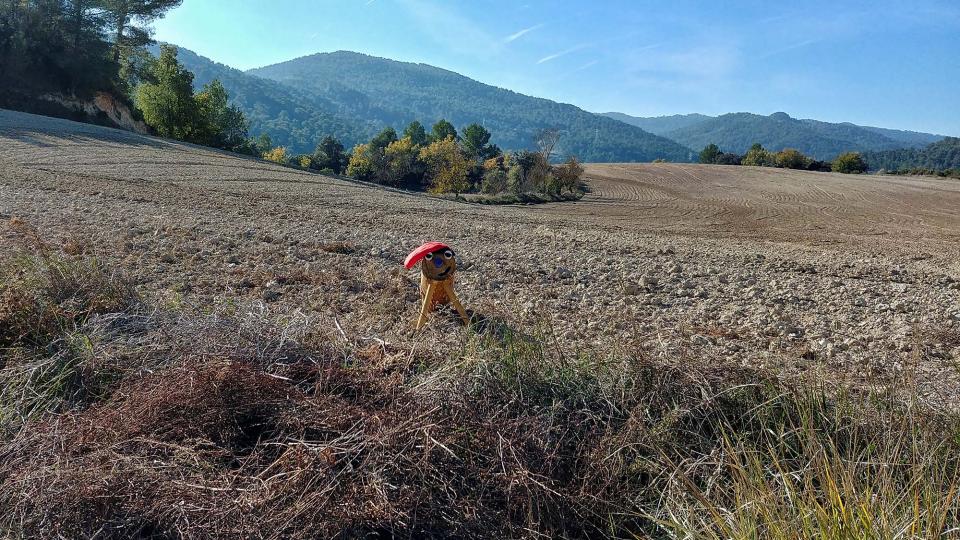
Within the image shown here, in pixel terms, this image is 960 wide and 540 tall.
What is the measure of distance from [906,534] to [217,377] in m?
3.11

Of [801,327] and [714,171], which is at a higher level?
[714,171]

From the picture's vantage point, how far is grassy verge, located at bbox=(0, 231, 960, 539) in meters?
2.35

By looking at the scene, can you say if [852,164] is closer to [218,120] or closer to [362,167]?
[362,167]

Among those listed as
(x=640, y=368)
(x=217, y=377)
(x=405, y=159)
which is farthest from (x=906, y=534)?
(x=405, y=159)

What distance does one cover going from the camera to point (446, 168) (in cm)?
5572

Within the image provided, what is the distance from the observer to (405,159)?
5881 cm

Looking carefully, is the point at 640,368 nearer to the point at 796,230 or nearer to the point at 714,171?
the point at 796,230

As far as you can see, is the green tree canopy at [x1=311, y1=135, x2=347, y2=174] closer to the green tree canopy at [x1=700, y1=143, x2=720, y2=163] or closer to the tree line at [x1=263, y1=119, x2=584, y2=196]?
the tree line at [x1=263, y1=119, x2=584, y2=196]

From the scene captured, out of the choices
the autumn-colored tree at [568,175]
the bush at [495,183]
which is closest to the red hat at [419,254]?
the autumn-colored tree at [568,175]

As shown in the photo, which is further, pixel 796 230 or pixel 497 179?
pixel 497 179

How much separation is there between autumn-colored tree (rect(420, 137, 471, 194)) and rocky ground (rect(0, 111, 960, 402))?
30.2 metres

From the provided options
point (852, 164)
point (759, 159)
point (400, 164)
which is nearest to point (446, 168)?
point (400, 164)

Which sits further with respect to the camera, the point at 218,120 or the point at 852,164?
the point at 852,164

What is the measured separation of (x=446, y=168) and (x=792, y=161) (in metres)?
44.5
